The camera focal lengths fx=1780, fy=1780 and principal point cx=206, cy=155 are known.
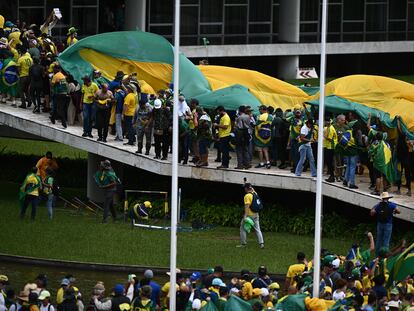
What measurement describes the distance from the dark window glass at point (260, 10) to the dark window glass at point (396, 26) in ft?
17.3

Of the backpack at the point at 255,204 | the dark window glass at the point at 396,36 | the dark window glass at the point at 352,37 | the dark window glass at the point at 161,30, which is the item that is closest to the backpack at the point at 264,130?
the backpack at the point at 255,204

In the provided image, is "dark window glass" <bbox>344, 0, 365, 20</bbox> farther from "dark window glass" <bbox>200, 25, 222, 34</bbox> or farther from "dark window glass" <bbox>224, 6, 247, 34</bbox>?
"dark window glass" <bbox>200, 25, 222, 34</bbox>

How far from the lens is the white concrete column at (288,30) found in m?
65.9

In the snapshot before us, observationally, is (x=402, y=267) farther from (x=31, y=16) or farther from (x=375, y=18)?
(x=375, y=18)

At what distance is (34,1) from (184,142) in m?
24.8

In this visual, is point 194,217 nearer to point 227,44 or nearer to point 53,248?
point 53,248

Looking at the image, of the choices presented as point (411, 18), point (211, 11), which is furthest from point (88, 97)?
point (411, 18)

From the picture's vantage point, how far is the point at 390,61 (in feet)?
240

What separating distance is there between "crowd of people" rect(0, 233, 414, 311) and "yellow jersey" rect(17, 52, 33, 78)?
12479 millimetres

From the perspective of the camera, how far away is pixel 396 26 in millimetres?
70812

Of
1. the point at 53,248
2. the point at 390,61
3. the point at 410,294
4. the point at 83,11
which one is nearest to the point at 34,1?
the point at 83,11

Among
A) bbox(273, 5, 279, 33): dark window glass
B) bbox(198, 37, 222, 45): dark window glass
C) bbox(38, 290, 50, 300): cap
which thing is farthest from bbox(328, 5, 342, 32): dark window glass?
bbox(38, 290, 50, 300): cap

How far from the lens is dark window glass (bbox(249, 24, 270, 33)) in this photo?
223ft

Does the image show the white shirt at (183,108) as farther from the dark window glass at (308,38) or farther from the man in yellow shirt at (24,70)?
the dark window glass at (308,38)
